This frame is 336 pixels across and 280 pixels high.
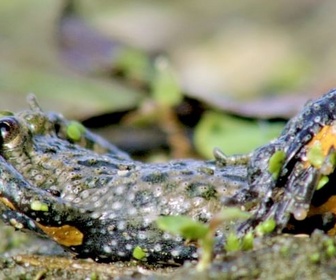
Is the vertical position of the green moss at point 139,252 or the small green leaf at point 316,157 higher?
the small green leaf at point 316,157

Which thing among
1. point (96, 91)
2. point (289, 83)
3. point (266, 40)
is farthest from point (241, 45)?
point (96, 91)

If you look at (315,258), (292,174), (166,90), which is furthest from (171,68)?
(315,258)

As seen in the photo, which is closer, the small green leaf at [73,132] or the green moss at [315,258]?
the green moss at [315,258]

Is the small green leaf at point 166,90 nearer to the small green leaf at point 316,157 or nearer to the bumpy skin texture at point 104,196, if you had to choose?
the bumpy skin texture at point 104,196

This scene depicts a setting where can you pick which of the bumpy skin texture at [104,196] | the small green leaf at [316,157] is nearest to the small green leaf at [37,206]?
the bumpy skin texture at [104,196]

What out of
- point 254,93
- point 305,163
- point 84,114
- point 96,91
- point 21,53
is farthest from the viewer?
point 254,93

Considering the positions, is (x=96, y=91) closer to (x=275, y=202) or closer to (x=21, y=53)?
(x=21, y=53)

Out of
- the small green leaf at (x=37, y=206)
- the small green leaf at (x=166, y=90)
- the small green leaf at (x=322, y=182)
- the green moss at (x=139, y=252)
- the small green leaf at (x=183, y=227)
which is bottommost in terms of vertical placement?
the small green leaf at (x=183, y=227)
